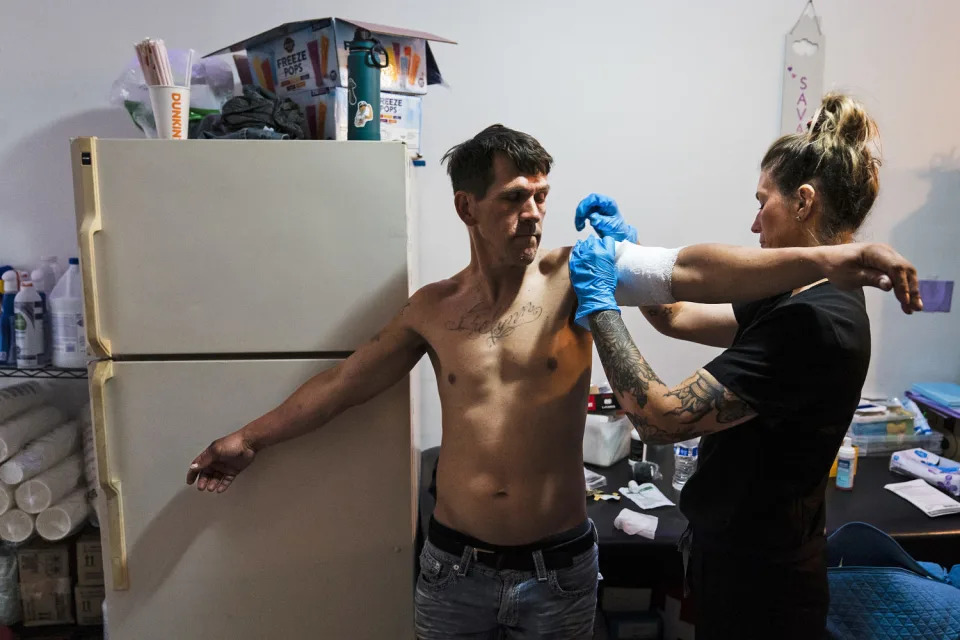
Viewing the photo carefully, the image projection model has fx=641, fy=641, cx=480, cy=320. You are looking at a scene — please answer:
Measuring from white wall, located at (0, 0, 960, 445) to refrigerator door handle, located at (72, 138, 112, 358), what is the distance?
0.82 m

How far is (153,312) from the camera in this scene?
152 cm

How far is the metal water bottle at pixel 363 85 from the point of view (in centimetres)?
150

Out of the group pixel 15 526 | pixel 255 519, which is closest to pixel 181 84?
pixel 255 519

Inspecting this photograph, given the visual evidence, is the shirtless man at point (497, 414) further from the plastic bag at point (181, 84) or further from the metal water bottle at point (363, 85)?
the plastic bag at point (181, 84)

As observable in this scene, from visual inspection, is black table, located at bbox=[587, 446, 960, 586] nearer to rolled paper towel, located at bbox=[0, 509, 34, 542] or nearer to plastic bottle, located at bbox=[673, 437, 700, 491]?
plastic bottle, located at bbox=[673, 437, 700, 491]

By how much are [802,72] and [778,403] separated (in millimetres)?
1716

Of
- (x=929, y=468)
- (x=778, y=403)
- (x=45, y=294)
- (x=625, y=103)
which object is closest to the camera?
(x=778, y=403)

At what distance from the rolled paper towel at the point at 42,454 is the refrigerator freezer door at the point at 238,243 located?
2.19 ft

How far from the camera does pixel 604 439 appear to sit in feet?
7.37

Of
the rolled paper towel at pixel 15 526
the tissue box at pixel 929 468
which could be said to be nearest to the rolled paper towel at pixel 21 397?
the rolled paper towel at pixel 15 526

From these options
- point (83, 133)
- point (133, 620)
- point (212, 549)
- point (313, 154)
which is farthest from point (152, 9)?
point (133, 620)

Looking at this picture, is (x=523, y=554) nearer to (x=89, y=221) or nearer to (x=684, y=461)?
(x=684, y=461)

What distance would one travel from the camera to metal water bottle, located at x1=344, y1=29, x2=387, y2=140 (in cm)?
150

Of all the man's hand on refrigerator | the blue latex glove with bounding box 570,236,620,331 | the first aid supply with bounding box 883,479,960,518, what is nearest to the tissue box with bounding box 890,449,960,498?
the first aid supply with bounding box 883,479,960,518
